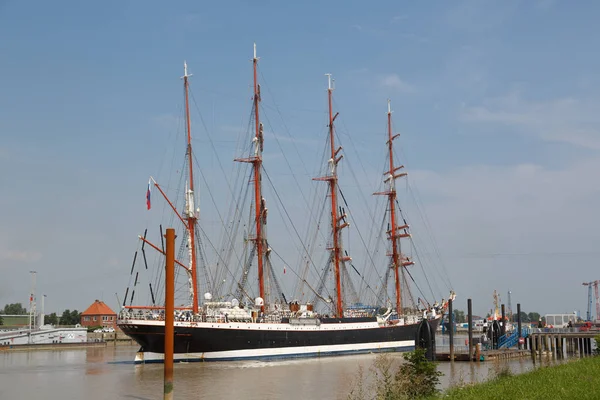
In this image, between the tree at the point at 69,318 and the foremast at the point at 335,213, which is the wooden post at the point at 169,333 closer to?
the foremast at the point at 335,213

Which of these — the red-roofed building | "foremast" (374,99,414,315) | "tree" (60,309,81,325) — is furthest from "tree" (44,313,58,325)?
"foremast" (374,99,414,315)

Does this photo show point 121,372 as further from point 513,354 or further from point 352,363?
point 513,354

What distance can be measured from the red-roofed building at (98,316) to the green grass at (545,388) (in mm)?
114338

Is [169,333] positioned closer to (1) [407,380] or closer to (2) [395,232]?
(1) [407,380]

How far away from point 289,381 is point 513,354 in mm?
28403

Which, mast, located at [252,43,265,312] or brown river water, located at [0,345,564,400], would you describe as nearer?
brown river water, located at [0,345,564,400]

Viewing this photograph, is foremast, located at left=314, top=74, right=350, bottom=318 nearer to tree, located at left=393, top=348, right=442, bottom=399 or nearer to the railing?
the railing

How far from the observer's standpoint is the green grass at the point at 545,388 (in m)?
19.8

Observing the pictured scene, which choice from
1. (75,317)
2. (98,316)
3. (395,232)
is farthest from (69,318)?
(395,232)

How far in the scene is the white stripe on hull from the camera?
53.3 meters

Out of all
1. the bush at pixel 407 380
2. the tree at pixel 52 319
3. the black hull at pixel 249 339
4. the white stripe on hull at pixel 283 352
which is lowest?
the tree at pixel 52 319

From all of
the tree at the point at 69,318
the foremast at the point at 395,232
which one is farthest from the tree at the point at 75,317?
the foremast at the point at 395,232

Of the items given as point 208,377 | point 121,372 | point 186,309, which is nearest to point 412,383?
point 208,377

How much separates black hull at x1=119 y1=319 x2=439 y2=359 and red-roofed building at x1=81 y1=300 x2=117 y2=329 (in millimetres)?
74403
